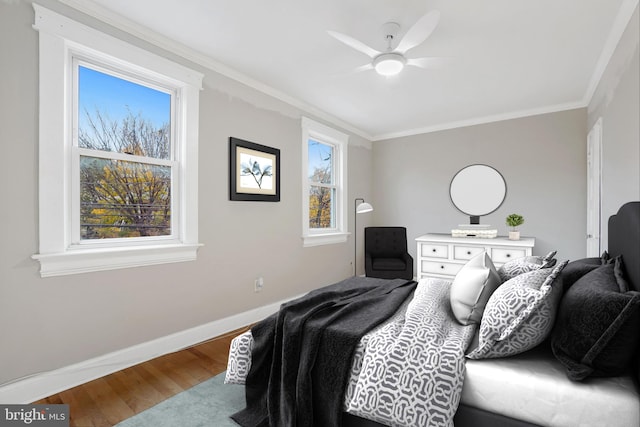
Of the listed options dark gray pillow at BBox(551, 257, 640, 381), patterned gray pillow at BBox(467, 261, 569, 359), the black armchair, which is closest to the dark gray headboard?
dark gray pillow at BBox(551, 257, 640, 381)

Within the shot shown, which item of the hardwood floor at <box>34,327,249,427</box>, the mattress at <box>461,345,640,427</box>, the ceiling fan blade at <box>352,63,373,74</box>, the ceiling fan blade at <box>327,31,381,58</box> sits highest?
the ceiling fan blade at <box>352,63,373,74</box>

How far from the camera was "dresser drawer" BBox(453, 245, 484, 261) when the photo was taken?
154 inches

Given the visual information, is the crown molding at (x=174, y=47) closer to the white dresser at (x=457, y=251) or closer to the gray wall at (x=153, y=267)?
the gray wall at (x=153, y=267)

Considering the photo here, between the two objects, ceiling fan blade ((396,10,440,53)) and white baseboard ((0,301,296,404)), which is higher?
ceiling fan blade ((396,10,440,53))

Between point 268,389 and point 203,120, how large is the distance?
227 cm

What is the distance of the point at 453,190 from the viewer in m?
4.84

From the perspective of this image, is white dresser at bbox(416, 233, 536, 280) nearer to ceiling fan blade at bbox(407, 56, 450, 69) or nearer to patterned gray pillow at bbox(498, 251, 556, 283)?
patterned gray pillow at bbox(498, 251, 556, 283)

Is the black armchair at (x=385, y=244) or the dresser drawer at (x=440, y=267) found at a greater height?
the black armchair at (x=385, y=244)

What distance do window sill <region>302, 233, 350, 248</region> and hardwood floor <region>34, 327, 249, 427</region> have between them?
1.75 meters

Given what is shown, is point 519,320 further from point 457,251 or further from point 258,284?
point 457,251

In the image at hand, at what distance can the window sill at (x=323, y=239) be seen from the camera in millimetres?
4105

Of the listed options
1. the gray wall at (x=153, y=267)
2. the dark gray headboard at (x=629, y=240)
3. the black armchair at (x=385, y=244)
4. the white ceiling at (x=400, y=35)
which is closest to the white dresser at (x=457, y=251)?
the black armchair at (x=385, y=244)

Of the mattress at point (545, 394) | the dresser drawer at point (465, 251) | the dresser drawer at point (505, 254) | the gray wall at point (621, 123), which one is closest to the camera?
the mattress at point (545, 394)

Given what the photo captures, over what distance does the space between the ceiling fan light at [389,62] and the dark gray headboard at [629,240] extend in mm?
1712
